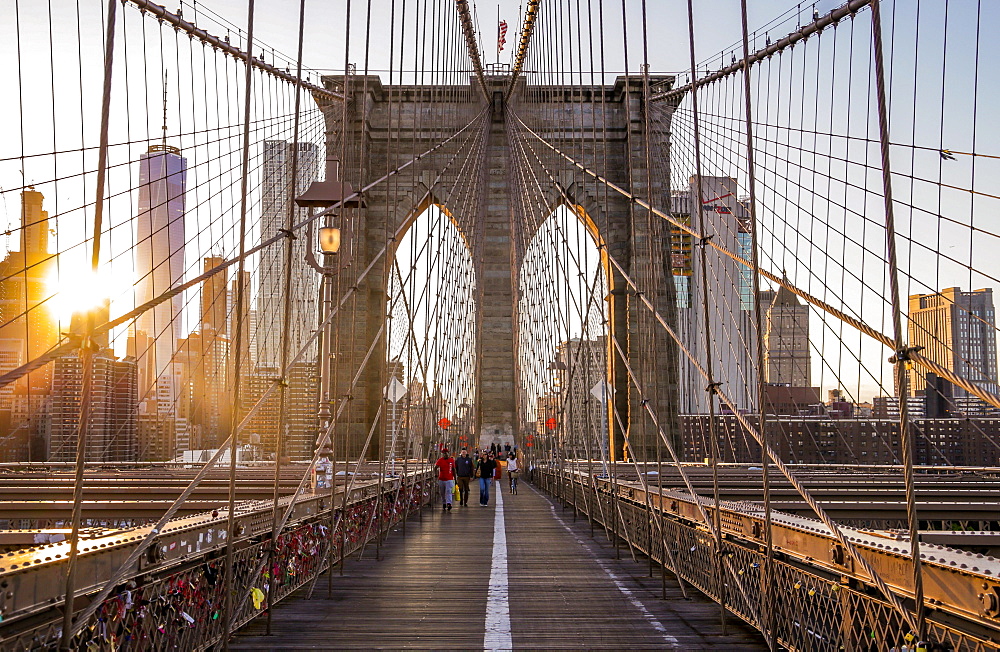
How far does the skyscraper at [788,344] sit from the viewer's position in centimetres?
1587

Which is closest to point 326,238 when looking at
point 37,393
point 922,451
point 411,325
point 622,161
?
point 411,325

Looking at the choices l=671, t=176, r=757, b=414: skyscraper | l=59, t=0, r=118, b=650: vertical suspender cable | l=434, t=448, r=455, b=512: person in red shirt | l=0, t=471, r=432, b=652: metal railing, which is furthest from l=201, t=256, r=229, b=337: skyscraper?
l=59, t=0, r=118, b=650: vertical suspender cable

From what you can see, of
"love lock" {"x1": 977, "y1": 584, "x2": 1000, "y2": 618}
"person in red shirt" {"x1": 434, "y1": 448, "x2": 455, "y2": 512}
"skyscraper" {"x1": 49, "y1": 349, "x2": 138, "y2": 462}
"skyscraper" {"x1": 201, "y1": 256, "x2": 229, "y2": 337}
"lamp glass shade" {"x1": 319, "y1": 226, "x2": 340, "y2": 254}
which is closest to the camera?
"love lock" {"x1": 977, "y1": 584, "x2": 1000, "y2": 618}

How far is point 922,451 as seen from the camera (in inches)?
721

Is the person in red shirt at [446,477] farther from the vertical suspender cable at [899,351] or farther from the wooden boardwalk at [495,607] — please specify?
the vertical suspender cable at [899,351]

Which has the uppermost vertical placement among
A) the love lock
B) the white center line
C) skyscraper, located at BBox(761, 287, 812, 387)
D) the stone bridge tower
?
the stone bridge tower

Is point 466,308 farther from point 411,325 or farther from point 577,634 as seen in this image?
point 577,634

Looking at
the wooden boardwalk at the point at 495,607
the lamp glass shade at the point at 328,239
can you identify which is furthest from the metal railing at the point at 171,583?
the lamp glass shade at the point at 328,239

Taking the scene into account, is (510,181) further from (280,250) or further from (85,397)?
(85,397)

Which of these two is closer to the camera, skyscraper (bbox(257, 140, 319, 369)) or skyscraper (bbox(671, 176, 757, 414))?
skyscraper (bbox(671, 176, 757, 414))

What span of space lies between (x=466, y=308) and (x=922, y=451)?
36.2ft

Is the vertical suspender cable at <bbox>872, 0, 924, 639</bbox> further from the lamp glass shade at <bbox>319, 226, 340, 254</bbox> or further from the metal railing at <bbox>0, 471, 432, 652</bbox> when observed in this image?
the lamp glass shade at <bbox>319, 226, 340, 254</bbox>

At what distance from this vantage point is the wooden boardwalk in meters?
4.21

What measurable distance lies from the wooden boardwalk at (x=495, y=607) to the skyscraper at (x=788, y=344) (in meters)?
7.12
